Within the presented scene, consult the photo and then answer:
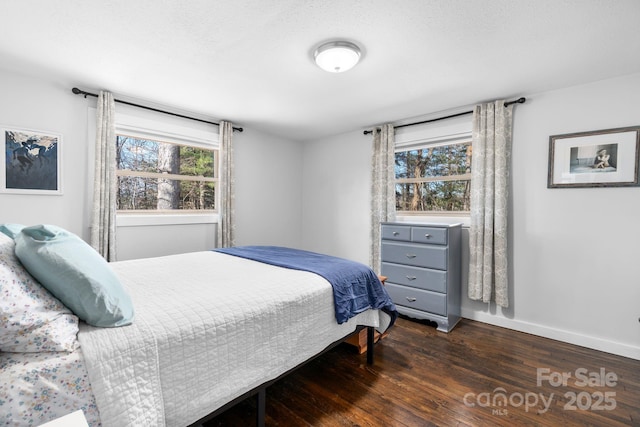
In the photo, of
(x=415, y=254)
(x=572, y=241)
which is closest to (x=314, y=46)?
(x=415, y=254)

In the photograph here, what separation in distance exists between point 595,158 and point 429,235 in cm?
156

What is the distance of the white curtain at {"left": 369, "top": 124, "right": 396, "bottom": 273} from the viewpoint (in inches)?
149

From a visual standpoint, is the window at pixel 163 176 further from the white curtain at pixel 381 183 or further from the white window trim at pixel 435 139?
the white window trim at pixel 435 139

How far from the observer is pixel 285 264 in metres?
2.19

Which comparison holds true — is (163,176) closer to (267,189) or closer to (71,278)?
(267,189)

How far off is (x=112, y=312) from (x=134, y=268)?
115 cm

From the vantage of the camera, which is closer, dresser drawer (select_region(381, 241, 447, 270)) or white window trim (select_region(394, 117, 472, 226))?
dresser drawer (select_region(381, 241, 447, 270))

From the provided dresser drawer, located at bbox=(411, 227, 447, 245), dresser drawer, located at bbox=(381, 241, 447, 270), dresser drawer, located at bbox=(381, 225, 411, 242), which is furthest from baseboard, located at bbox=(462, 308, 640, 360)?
dresser drawer, located at bbox=(381, 225, 411, 242)

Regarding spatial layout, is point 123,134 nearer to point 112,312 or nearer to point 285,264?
point 285,264

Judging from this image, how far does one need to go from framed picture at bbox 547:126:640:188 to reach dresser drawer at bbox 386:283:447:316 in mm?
1543

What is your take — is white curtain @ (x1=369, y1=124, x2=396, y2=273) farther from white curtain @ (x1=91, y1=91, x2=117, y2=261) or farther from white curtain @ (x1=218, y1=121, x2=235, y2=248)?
white curtain @ (x1=91, y1=91, x2=117, y2=261)

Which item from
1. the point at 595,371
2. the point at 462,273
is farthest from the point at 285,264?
the point at 595,371

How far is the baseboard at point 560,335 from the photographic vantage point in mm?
2420

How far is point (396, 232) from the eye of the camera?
10.6 ft
